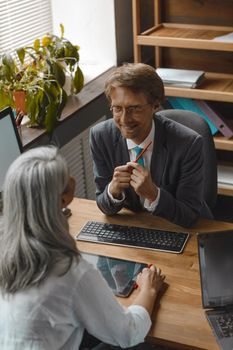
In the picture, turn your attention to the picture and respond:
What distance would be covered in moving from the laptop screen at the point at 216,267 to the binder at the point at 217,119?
1595 mm

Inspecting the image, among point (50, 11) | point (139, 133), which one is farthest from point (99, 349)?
point (50, 11)

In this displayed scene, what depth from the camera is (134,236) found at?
Answer: 194 centimetres

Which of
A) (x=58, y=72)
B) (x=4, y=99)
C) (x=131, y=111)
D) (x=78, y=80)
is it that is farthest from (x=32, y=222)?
(x=78, y=80)

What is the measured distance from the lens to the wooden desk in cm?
151

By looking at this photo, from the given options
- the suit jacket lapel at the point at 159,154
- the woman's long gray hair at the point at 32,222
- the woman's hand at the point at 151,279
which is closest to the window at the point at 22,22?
the suit jacket lapel at the point at 159,154

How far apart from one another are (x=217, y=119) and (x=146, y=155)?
1.10 m

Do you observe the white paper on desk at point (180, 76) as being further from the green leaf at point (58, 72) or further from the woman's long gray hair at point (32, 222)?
the woman's long gray hair at point (32, 222)

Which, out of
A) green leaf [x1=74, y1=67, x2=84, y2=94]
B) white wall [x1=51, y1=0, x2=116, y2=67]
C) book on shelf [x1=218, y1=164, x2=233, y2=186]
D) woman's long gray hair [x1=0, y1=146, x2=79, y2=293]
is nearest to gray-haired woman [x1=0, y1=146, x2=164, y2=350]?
woman's long gray hair [x1=0, y1=146, x2=79, y2=293]

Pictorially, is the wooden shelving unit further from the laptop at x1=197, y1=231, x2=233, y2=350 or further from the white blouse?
the white blouse

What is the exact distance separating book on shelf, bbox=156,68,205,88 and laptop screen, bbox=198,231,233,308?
1548mm

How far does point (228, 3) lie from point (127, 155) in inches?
52.2

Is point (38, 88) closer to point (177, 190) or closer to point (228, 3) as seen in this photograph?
point (177, 190)

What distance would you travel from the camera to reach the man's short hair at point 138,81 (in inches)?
78.9

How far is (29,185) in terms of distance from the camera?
1.29 m
